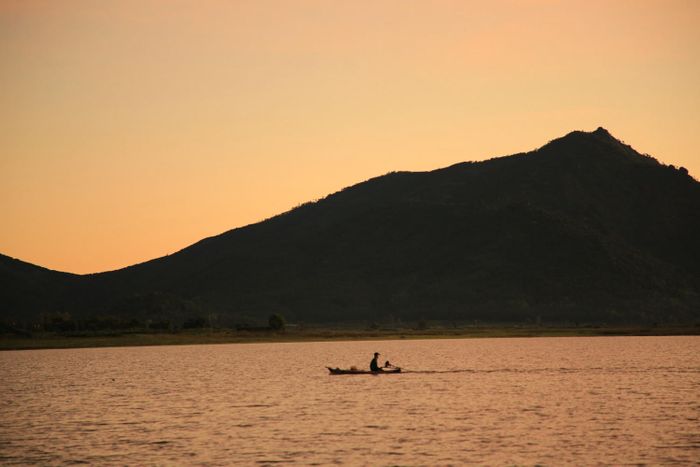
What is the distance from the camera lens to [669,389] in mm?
92688

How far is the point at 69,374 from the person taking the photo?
415 feet

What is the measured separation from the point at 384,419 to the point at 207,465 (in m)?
20.7

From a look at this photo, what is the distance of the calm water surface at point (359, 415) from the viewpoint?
55844mm

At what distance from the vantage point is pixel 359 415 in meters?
74.1

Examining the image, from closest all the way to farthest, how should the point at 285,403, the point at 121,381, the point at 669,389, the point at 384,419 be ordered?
the point at 384,419, the point at 285,403, the point at 669,389, the point at 121,381

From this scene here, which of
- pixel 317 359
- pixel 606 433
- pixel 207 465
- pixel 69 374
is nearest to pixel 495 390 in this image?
pixel 606 433

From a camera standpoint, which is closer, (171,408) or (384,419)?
(384,419)

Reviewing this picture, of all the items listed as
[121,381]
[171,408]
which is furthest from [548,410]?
[121,381]

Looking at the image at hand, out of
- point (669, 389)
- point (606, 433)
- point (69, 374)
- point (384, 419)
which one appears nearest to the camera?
point (606, 433)

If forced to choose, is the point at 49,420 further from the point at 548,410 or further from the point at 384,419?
the point at 548,410

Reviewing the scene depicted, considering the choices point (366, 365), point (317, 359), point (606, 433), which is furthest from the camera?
point (317, 359)

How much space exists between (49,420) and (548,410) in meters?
35.2

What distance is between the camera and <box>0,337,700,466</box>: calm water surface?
2199 inches

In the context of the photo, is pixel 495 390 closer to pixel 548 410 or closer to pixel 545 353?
pixel 548 410
